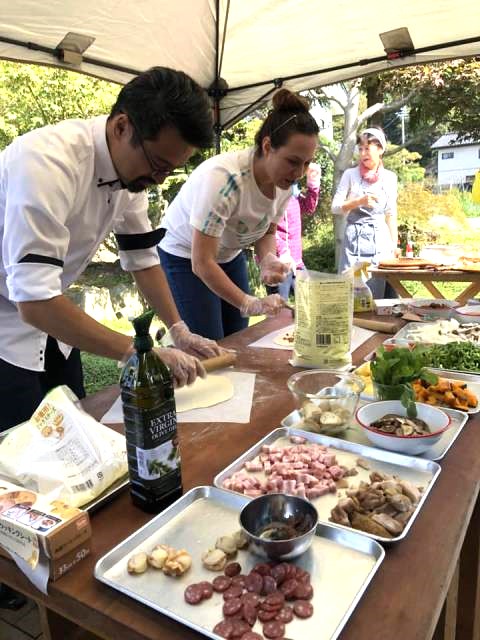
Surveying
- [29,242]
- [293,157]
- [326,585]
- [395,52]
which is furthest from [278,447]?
[395,52]

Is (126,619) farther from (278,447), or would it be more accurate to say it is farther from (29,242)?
(29,242)

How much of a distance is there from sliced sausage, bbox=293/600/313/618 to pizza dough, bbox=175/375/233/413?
2.34ft

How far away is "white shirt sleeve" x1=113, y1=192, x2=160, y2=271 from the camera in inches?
71.9

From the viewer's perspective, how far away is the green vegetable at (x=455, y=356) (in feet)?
5.19

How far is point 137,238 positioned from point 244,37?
1.92 m

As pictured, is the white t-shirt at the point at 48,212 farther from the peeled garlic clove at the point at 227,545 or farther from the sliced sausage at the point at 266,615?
the sliced sausage at the point at 266,615

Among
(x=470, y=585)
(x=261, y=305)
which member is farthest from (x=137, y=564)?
(x=261, y=305)

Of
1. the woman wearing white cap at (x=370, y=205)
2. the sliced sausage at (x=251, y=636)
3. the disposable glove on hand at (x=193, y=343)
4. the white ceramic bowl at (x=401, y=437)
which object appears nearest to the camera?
the sliced sausage at (x=251, y=636)

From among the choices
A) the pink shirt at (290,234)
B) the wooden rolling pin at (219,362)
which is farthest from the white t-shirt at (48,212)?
the pink shirt at (290,234)

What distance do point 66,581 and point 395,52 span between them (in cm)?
308

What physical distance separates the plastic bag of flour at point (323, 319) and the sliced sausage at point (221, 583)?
94cm

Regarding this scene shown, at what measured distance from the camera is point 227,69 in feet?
11.1

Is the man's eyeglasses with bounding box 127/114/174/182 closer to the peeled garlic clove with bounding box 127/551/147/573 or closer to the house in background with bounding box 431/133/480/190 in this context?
the peeled garlic clove with bounding box 127/551/147/573

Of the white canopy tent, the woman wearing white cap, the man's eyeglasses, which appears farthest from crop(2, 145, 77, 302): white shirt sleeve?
the woman wearing white cap
